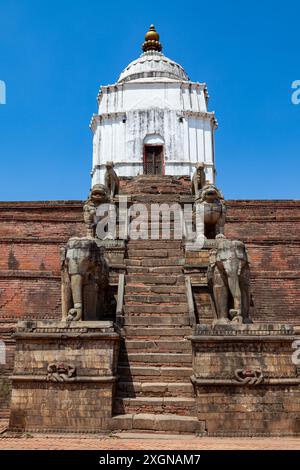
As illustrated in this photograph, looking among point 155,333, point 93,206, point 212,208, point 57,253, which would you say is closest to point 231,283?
point 155,333

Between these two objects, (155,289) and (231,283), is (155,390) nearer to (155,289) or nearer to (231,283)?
(231,283)

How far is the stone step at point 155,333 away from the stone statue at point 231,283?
88 centimetres

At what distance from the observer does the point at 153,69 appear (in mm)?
30250

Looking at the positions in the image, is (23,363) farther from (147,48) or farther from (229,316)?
(147,48)

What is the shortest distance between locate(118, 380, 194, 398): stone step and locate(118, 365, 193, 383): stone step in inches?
6.3

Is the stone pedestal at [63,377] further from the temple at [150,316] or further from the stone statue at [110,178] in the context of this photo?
the stone statue at [110,178]

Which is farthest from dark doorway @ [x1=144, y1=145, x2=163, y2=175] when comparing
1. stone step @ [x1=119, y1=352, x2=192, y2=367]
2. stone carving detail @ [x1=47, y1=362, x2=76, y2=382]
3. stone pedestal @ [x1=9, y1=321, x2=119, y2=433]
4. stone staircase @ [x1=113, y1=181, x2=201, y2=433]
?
stone carving detail @ [x1=47, y1=362, x2=76, y2=382]

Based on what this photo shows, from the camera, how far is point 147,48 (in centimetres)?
3359

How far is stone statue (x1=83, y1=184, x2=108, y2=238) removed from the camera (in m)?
12.5

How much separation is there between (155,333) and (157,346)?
323 millimetres

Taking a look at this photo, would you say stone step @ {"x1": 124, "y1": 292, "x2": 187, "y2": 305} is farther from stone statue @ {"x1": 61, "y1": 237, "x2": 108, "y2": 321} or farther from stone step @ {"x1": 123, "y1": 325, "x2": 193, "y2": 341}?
stone statue @ {"x1": 61, "y1": 237, "x2": 108, "y2": 321}

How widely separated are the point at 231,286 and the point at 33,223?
27.7 ft
